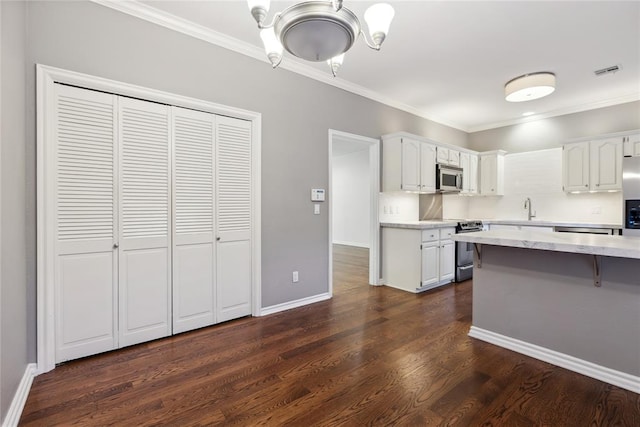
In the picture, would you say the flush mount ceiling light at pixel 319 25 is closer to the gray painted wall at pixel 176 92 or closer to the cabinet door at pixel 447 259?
the gray painted wall at pixel 176 92

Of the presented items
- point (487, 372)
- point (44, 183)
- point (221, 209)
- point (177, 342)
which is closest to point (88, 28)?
point (44, 183)

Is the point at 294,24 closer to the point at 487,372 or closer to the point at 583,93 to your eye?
the point at 487,372

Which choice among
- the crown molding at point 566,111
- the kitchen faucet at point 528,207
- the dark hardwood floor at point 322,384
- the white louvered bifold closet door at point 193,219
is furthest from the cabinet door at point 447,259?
the white louvered bifold closet door at point 193,219

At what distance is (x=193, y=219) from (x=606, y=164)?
5.68 metres

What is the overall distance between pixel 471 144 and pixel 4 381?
281 inches

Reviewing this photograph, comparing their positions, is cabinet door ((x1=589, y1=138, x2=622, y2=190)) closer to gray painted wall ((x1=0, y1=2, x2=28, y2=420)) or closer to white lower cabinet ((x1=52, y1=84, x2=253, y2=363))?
white lower cabinet ((x1=52, y1=84, x2=253, y2=363))

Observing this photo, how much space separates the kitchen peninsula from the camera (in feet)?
6.35

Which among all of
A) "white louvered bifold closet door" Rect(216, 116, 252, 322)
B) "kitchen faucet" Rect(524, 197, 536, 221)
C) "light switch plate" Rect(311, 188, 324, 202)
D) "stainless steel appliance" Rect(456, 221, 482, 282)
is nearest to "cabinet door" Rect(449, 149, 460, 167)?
"stainless steel appliance" Rect(456, 221, 482, 282)

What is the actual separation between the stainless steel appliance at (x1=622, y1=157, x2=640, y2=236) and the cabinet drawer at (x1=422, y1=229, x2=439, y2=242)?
2.09 metres

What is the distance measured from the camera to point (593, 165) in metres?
4.50

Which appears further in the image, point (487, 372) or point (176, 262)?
point (176, 262)

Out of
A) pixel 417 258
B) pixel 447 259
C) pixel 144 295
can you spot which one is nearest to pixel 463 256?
pixel 447 259

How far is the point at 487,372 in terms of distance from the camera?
211cm

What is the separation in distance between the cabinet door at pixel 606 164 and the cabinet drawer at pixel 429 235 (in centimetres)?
263
